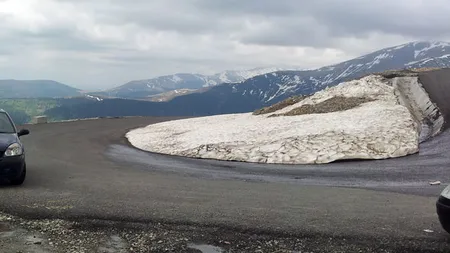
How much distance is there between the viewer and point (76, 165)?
14.6 metres

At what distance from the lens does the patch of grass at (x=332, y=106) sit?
2620cm

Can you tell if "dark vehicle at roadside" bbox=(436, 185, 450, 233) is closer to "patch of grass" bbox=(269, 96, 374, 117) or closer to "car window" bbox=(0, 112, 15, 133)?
"car window" bbox=(0, 112, 15, 133)

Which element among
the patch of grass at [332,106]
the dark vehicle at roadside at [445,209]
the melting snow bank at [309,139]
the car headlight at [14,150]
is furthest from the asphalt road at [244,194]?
the patch of grass at [332,106]

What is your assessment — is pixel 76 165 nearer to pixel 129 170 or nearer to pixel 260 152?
pixel 129 170

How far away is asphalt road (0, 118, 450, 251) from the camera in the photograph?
744 cm

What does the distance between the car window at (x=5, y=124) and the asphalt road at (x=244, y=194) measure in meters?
1.41

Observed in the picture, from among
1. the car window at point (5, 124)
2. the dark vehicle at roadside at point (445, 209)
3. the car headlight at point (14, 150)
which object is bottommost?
the dark vehicle at roadside at point (445, 209)

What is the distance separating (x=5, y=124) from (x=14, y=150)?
1.70 m

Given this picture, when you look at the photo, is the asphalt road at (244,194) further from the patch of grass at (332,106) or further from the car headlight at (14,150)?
the patch of grass at (332,106)

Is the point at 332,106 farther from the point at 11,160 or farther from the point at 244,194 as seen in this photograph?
the point at 11,160

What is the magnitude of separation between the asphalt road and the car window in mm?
1410

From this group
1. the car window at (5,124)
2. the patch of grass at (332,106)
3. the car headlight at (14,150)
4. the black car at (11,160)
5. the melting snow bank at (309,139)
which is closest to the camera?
the black car at (11,160)

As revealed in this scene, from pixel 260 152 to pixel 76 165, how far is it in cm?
709

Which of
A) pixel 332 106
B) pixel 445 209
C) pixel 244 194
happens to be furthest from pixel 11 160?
pixel 332 106
